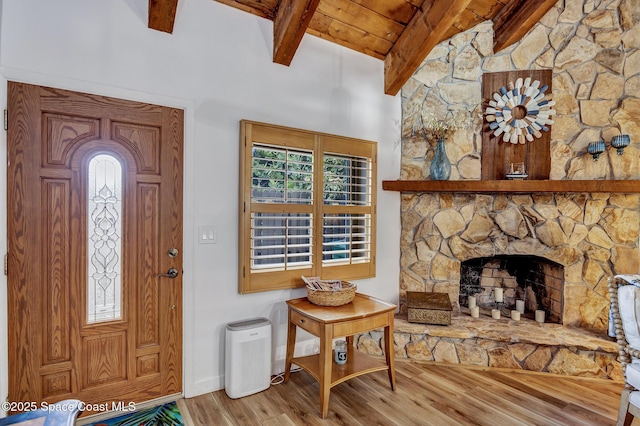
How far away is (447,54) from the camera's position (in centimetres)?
342

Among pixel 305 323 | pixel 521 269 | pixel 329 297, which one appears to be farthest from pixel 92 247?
pixel 521 269

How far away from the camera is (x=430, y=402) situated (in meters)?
2.38

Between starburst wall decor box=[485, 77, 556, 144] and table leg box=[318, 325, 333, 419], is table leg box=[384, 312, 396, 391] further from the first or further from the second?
starburst wall decor box=[485, 77, 556, 144]

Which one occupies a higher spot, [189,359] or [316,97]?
[316,97]

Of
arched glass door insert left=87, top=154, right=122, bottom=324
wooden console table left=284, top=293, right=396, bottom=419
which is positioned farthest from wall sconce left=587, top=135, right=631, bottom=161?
arched glass door insert left=87, top=154, right=122, bottom=324

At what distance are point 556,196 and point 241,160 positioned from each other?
9.41 feet

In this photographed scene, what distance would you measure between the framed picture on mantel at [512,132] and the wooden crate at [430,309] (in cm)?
127

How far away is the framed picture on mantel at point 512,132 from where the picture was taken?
317 centimetres

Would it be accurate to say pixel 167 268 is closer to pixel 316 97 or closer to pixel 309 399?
pixel 309 399

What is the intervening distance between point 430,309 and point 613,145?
83.7 inches

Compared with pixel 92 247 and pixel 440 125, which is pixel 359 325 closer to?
pixel 92 247

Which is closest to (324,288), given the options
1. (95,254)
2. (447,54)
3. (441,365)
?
(441,365)

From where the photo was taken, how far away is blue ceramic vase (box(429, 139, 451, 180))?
3.31 meters

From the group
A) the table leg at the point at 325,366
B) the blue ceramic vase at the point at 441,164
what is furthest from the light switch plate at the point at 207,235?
the blue ceramic vase at the point at 441,164
